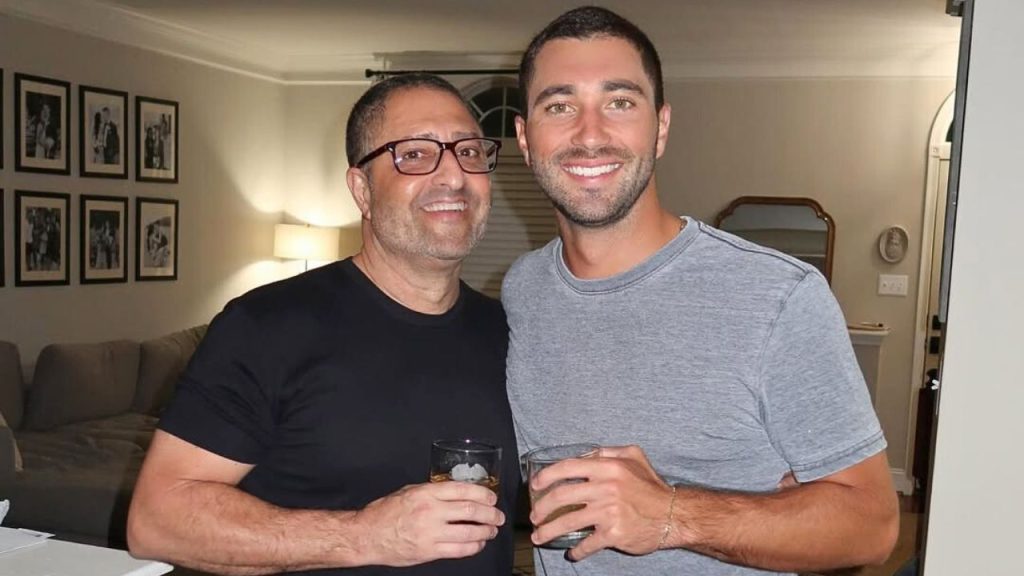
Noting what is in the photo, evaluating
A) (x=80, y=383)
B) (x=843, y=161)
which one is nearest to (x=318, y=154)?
(x=80, y=383)

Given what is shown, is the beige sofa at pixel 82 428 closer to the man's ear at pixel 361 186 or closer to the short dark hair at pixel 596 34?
the man's ear at pixel 361 186

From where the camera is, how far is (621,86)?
160cm

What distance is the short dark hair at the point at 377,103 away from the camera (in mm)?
1811

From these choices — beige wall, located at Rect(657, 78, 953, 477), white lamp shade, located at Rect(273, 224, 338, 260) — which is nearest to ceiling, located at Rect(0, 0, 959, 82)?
beige wall, located at Rect(657, 78, 953, 477)

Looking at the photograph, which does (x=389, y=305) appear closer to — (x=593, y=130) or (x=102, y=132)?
(x=593, y=130)

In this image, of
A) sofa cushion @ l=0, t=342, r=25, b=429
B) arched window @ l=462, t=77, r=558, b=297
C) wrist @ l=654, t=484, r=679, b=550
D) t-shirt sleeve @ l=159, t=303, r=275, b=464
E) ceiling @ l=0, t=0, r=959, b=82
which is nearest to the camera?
wrist @ l=654, t=484, r=679, b=550

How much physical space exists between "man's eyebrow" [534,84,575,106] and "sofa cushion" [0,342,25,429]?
4562mm

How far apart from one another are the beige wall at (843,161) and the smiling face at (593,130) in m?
5.37

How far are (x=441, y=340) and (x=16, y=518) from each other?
343 centimetres

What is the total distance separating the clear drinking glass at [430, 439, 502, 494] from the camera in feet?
4.69

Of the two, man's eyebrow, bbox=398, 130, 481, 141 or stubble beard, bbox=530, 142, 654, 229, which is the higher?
man's eyebrow, bbox=398, 130, 481, 141

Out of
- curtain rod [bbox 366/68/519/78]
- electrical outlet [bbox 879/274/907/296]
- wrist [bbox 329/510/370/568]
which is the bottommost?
wrist [bbox 329/510/370/568]

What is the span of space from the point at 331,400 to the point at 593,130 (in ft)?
1.95

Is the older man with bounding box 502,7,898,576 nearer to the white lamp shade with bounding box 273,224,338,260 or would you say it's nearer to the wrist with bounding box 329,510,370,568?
the wrist with bounding box 329,510,370,568
